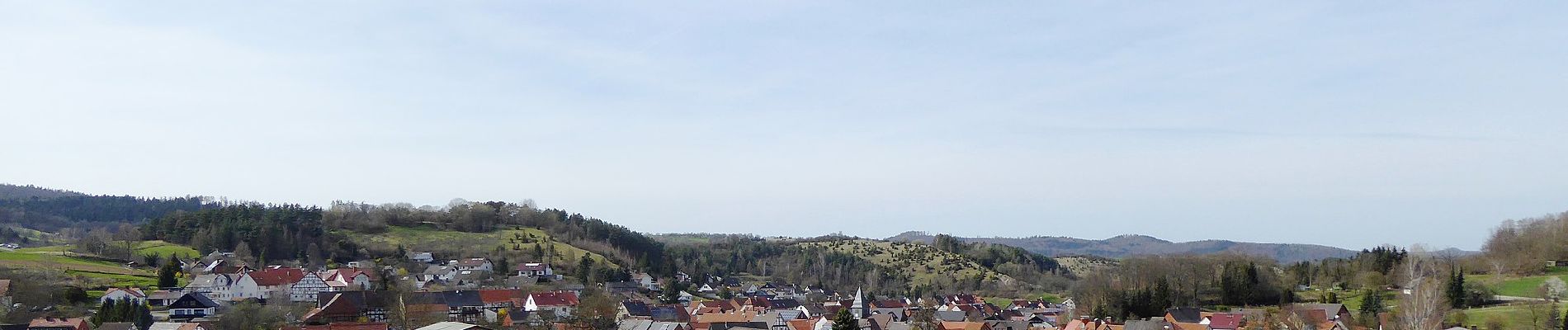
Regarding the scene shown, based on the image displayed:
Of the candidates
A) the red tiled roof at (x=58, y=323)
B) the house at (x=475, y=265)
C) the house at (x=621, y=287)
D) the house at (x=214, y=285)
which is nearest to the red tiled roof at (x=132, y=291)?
the house at (x=214, y=285)

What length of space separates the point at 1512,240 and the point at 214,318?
76.8 metres

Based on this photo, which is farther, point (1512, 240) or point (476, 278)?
point (476, 278)

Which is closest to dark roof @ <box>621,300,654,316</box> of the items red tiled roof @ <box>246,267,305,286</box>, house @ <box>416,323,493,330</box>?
red tiled roof @ <box>246,267,305,286</box>

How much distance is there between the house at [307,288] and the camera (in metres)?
68.3

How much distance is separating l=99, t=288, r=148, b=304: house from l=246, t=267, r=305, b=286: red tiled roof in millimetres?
10018

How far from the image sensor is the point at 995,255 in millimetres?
140250

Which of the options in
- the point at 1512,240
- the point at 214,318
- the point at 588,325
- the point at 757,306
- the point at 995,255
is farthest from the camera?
the point at 995,255

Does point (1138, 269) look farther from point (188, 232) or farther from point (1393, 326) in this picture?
point (188, 232)

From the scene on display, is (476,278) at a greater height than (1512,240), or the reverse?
(1512,240)

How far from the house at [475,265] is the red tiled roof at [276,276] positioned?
66.6 feet

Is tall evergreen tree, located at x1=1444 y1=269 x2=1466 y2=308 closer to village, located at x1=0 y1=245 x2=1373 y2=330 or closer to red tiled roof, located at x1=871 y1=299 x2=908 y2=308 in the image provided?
village, located at x1=0 y1=245 x2=1373 y2=330

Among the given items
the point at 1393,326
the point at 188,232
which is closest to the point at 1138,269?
the point at 1393,326

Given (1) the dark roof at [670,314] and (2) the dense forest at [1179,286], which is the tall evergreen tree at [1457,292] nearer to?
(2) the dense forest at [1179,286]

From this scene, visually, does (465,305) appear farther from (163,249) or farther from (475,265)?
(163,249)
